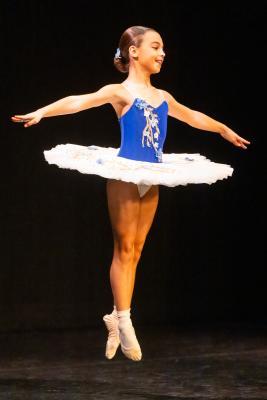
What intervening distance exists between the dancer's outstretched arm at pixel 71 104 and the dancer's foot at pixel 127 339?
2.62ft

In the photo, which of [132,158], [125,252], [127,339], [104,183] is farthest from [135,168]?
[104,183]

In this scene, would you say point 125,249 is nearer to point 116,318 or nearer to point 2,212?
point 116,318

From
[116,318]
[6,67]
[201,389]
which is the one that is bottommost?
[201,389]

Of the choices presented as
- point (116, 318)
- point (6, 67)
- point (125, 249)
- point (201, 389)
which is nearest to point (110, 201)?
point (125, 249)

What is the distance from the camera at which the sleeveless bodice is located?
378cm

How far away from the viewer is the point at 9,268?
5965 mm

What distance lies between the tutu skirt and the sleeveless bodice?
→ 0.17 ft

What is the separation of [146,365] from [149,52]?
Answer: 2.08 meters

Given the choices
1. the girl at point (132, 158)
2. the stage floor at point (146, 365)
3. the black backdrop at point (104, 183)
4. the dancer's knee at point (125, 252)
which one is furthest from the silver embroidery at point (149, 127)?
the black backdrop at point (104, 183)

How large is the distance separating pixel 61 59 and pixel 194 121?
191 centimetres

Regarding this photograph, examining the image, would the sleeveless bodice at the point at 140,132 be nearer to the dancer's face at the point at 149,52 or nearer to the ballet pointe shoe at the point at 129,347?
the dancer's face at the point at 149,52

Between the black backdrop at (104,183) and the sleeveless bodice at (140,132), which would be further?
the black backdrop at (104,183)

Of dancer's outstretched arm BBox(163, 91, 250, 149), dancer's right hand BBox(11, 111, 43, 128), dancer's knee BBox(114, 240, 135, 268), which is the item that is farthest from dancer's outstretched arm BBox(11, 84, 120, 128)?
dancer's knee BBox(114, 240, 135, 268)

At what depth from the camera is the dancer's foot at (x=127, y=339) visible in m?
3.78
